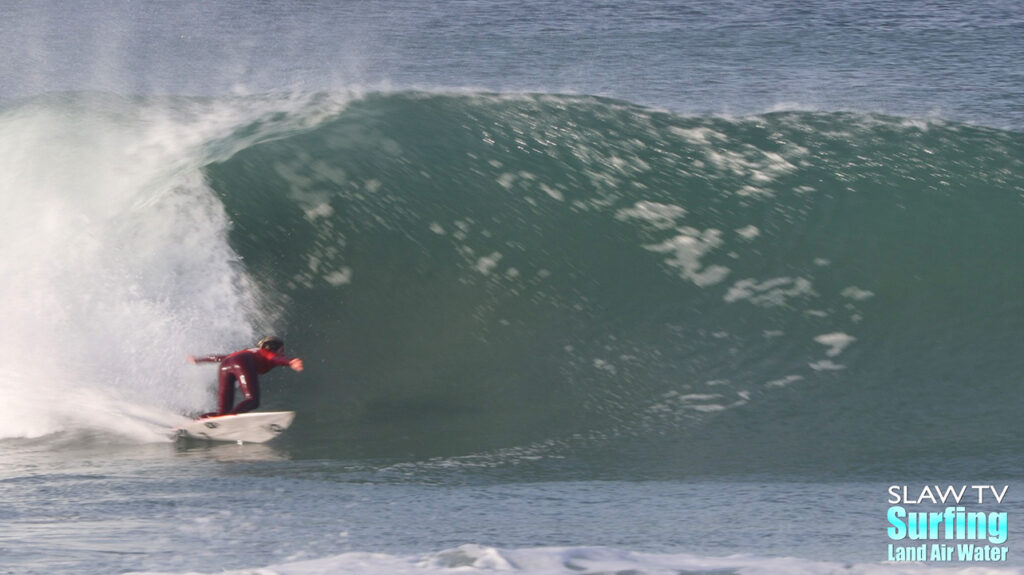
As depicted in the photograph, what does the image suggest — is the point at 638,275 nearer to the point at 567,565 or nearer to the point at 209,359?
the point at 209,359

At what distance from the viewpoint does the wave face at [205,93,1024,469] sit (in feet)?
25.4

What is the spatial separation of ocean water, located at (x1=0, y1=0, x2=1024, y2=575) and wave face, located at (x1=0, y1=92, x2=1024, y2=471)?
30mm

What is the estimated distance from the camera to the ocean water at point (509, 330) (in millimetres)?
5586

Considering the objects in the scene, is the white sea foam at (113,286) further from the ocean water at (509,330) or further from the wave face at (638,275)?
the wave face at (638,275)

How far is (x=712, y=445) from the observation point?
726cm

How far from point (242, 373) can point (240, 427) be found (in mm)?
385

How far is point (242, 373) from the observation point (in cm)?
754

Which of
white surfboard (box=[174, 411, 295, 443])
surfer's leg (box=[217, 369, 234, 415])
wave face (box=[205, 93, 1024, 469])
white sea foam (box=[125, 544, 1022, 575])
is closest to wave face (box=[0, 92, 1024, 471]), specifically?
wave face (box=[205, 93, 1024, 469])

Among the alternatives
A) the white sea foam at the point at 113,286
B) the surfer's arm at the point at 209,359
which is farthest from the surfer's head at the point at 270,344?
the white sea foam at the point at 113,286

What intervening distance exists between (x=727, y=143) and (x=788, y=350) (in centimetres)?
347

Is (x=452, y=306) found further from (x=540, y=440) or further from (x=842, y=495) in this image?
(x=842, y=495)

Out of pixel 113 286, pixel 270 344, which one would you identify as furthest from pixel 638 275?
pixel 113 286

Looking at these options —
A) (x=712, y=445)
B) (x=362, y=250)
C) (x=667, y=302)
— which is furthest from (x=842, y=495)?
(x=362, y=250)

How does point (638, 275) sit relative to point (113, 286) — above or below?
above
